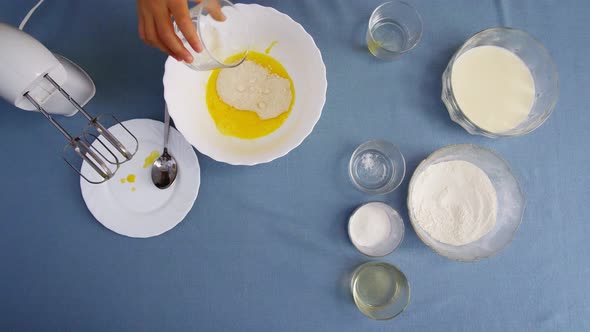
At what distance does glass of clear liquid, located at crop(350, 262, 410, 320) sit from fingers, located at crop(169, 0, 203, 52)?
0.51 meters

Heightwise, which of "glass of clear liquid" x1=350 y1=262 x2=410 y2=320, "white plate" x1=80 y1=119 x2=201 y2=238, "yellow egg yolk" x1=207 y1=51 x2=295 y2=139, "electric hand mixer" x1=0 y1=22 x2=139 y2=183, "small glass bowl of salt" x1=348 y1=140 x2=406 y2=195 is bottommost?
"glass of clear liquid" x1=350 y1=262 x2=410 y2=320

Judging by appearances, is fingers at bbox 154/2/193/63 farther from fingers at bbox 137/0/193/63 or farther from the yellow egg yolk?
the yellow egg yolk

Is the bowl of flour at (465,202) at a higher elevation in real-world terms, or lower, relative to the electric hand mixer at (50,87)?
lower

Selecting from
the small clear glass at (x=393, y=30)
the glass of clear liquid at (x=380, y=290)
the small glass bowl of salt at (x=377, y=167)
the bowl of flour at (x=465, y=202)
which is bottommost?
the glass of clear liquid at (x=380, y=290)

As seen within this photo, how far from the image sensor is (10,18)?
75 centimetres

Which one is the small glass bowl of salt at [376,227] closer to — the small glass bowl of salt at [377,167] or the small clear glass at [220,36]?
the small glass bowl of salt at [377,167]

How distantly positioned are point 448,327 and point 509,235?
0.72 feet

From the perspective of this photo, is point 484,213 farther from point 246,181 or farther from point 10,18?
point 10,18

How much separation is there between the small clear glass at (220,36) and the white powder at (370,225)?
373mm

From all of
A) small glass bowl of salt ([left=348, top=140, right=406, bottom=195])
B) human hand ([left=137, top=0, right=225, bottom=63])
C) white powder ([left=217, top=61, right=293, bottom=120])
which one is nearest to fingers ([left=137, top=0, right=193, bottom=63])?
human hand ([left=137, top=0, right=225, bottom=63])

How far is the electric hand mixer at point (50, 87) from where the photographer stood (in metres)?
0.57

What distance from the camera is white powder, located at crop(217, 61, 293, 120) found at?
2.37 feet

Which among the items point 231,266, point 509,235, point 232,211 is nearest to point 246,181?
point 232,211

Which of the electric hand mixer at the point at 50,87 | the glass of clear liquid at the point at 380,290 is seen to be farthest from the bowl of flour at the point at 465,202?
the electric hand mixer at the point at 50,87
